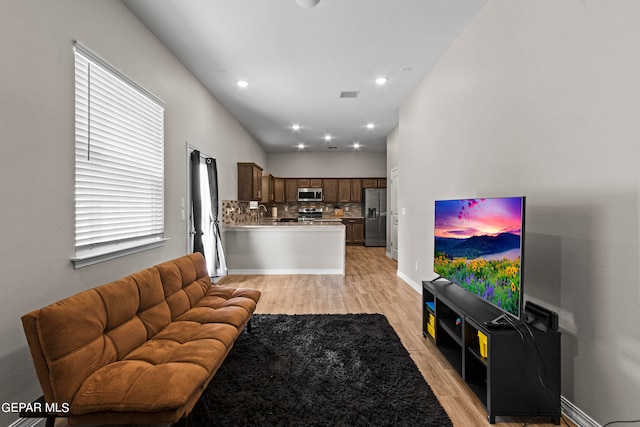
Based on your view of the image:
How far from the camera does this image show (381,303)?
153 inches

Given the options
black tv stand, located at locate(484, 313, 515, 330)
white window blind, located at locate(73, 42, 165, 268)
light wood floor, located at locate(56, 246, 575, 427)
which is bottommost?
light wood floor, located at locate(56, 246, 575, 427)

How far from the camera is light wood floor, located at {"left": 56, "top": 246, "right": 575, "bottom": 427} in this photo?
6.27 feet

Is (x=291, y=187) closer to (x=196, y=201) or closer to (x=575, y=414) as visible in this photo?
(x=196, y=201)

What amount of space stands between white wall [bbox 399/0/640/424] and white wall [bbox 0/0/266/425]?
3094mm

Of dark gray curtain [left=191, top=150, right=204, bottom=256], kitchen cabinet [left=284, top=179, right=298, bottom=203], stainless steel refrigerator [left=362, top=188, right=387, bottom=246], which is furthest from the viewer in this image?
kitchen cabinet [left=284, top=179, right=298, bottom=203]

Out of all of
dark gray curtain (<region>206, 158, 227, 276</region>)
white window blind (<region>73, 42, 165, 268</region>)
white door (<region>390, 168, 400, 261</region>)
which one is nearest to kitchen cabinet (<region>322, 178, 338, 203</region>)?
white door (<region>390, 168, 400, 261</region>)

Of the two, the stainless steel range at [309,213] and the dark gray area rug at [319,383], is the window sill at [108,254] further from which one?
the stainless steel range at [309,213]

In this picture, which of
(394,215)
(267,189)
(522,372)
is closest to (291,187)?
(267,189)

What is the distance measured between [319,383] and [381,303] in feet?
6.43

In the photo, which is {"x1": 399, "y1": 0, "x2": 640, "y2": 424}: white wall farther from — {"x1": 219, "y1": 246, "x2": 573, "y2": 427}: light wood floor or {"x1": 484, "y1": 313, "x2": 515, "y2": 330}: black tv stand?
{"x1": 219, "y1": 246, "x2": 573, "y2": 427}: light wood floor

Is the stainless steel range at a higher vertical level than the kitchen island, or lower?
higher

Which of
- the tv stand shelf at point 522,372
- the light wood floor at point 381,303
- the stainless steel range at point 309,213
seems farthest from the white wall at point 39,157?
the stainless steel range at point 309,213

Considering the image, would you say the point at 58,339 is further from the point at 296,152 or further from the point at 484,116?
the point at 296,152

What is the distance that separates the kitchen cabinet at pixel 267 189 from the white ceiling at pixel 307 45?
2.33 m
